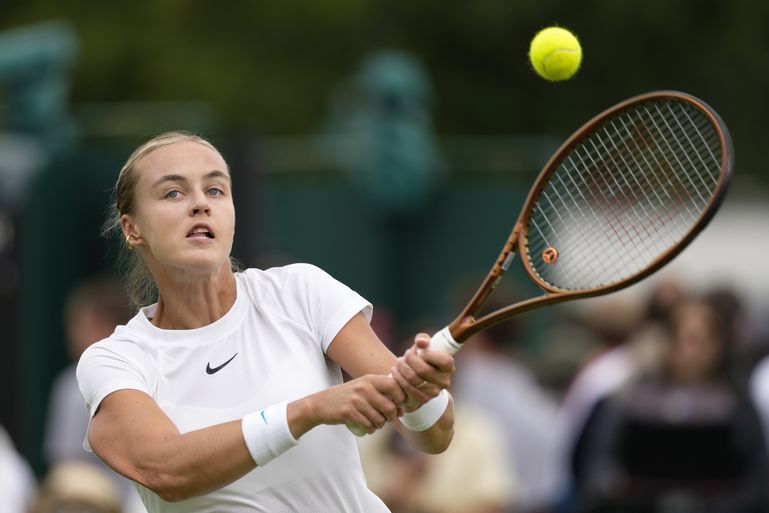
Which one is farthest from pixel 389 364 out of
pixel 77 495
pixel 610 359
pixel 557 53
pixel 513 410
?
pixel 610 359

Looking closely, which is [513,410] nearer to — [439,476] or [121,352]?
[439,476]

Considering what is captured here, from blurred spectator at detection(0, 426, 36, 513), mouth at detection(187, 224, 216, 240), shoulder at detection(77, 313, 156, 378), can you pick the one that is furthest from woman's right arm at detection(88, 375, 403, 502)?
blurred spectator at detection(0, 426, 36, 513)

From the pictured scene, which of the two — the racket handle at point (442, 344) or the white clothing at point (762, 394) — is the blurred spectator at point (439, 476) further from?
the racket handle at point (442, 344)

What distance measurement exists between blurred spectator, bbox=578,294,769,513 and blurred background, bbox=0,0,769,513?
0.02 meters

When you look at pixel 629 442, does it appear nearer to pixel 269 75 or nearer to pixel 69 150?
pixel 69 150

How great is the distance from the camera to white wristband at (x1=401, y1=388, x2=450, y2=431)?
4082 millimetres

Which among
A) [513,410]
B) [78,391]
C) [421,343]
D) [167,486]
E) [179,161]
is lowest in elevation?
[167,486]

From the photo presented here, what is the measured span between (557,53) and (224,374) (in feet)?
4.01

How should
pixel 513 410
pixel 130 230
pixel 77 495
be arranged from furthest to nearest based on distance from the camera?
pixel 513 410, pixel 77 495, pixel 130 230

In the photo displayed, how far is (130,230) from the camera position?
428cm

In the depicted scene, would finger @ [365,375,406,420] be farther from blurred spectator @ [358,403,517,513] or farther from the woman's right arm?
blurred spectator @ [358,403,517,513]

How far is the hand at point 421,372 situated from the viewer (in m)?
3.90

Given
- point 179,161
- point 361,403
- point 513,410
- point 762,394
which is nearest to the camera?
point 361,403

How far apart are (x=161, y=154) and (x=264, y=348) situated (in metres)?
0.55
